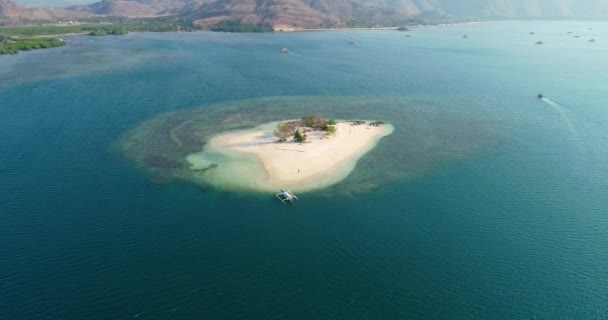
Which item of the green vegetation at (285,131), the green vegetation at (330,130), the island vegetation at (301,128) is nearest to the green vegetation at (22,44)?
the island vegetation at (301,128)

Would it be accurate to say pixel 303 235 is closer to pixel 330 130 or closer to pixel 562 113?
pixel 330 130

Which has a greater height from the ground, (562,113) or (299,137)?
(562,113)

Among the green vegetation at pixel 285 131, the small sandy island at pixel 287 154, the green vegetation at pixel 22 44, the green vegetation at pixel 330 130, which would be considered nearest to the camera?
the small sandy island at pixel 287 154

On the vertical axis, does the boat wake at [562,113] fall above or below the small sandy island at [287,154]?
above

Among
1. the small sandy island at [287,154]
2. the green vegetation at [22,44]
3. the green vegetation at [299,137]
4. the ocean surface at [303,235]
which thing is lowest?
the ocean surface at [303,235]

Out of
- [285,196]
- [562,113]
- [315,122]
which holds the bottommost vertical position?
[285,196]

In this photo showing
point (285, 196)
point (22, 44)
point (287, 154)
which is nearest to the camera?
point (285, 196)

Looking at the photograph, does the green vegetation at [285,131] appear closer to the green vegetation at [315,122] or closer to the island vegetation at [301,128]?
the island vegetation at [301,128]

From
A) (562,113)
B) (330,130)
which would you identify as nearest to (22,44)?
(330,130)

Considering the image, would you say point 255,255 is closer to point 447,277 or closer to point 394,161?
point 447,277
